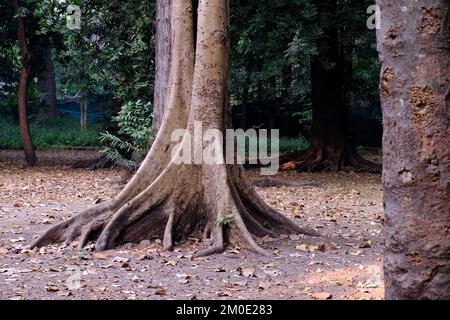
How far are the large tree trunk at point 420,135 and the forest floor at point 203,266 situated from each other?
3.95ft

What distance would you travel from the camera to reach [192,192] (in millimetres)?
8742

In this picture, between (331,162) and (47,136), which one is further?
(47,136)

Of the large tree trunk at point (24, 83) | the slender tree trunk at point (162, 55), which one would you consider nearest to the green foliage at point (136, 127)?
the slender tree trunk at point (162, 55)

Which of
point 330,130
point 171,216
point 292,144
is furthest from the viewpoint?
point 292,144

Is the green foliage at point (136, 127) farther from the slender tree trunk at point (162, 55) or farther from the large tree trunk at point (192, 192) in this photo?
the large tree trunk at point (192, 192)

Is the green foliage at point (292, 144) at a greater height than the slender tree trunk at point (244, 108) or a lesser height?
lesser

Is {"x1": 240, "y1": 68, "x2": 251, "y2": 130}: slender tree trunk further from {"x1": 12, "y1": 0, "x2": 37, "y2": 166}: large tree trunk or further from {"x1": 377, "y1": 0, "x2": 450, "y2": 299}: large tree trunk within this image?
{"x1": 377, "y1": 0, "x2": 450, "y2": 299}: large tree trunk

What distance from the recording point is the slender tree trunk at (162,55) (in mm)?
10332

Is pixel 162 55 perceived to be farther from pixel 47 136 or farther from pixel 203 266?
pixel 47 136

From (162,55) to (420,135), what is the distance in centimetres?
713

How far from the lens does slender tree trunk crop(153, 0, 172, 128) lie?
10332 millimetres

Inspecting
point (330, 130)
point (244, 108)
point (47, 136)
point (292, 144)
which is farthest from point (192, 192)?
point (47, 136)

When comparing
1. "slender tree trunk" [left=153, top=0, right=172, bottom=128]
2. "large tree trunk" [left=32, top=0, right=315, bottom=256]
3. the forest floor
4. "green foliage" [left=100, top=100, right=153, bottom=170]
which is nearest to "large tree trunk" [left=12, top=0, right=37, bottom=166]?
the forest floor

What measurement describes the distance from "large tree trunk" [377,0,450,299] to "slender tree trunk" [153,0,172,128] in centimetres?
584
